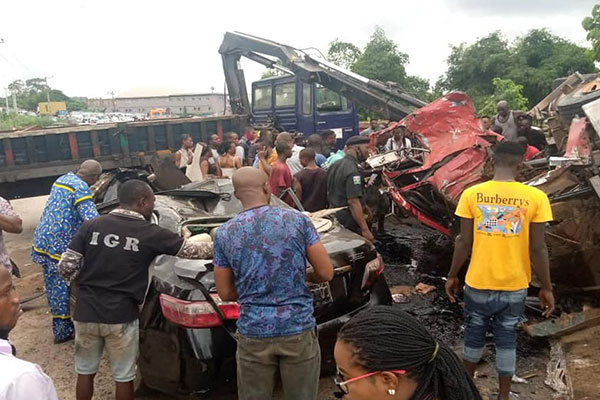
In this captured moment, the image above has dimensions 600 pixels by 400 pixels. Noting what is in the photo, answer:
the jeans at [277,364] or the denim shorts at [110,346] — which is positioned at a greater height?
the jeans at [277,364]

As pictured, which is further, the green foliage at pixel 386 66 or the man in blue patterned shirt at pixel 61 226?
the green foliage at pixel 386 66

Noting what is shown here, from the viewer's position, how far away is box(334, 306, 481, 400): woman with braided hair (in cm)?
141

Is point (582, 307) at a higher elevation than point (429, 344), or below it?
below

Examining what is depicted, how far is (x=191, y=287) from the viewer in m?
3.11

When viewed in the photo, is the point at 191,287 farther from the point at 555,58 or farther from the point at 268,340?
the point at 555,58

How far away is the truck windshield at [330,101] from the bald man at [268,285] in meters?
8.66

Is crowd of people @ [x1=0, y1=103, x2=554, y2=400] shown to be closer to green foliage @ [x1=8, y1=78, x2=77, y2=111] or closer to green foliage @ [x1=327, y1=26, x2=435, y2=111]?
green foliage @ [x1=327, y1=26, x2=435, y2=111]

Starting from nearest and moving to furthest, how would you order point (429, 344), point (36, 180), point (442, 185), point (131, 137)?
point (429, 344) < point (442, 185) < point (36, 180) < point (131, 137)

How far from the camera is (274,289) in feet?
8.14

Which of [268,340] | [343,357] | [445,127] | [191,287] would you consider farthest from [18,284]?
[343,357]

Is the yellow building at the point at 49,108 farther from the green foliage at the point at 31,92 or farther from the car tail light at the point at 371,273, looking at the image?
the car tail light at the point at 371,273

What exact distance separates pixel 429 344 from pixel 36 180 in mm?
9246

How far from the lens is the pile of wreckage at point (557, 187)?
412cm

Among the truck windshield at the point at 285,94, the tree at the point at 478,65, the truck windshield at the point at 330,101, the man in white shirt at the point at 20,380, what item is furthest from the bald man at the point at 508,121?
the tree at the point at 478,65
